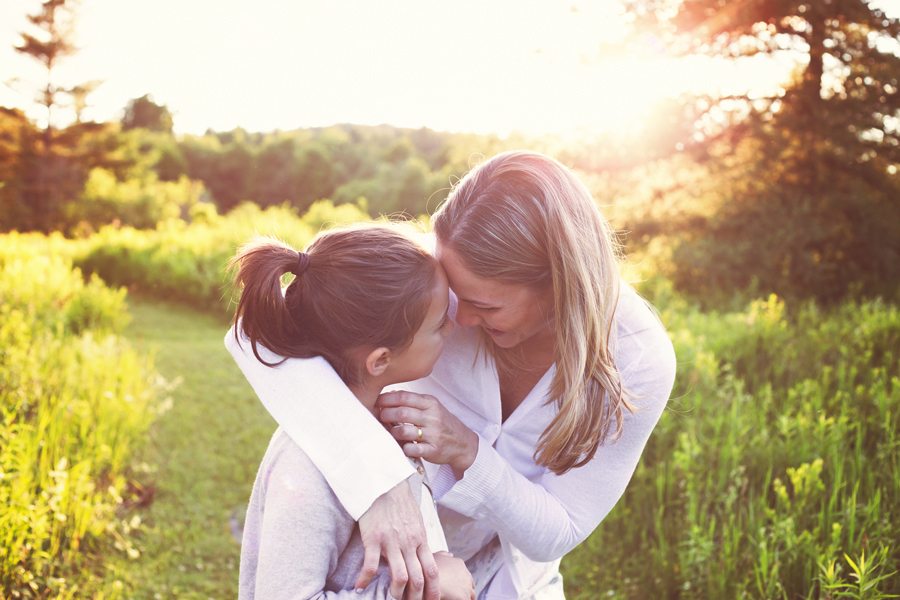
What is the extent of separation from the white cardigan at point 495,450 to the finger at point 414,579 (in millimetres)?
154

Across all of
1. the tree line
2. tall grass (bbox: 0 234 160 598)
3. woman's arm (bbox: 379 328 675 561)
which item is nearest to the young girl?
woman's arm (bbox: 379 328 675 561)

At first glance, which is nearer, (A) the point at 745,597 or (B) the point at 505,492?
(B) the point at 505,492

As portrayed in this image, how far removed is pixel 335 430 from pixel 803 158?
948cm

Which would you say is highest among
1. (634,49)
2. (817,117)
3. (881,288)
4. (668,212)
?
(634,49)

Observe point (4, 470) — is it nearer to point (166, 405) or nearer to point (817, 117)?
point (166, 405)

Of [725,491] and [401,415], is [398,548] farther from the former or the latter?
[725,491]

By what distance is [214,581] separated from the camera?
3.38m

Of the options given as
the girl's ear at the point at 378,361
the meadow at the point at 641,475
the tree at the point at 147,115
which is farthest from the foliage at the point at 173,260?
the tree at the point at 147,115

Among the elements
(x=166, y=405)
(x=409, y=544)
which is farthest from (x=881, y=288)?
(x=409, y=544)

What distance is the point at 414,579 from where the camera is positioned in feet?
4.96

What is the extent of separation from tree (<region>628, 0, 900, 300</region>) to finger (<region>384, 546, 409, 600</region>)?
8220 millimetres

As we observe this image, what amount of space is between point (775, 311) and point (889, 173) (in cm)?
522

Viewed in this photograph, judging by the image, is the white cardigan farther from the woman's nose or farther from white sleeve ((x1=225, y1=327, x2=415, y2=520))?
the woman's nose

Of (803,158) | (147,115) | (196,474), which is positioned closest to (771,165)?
(803,158)
